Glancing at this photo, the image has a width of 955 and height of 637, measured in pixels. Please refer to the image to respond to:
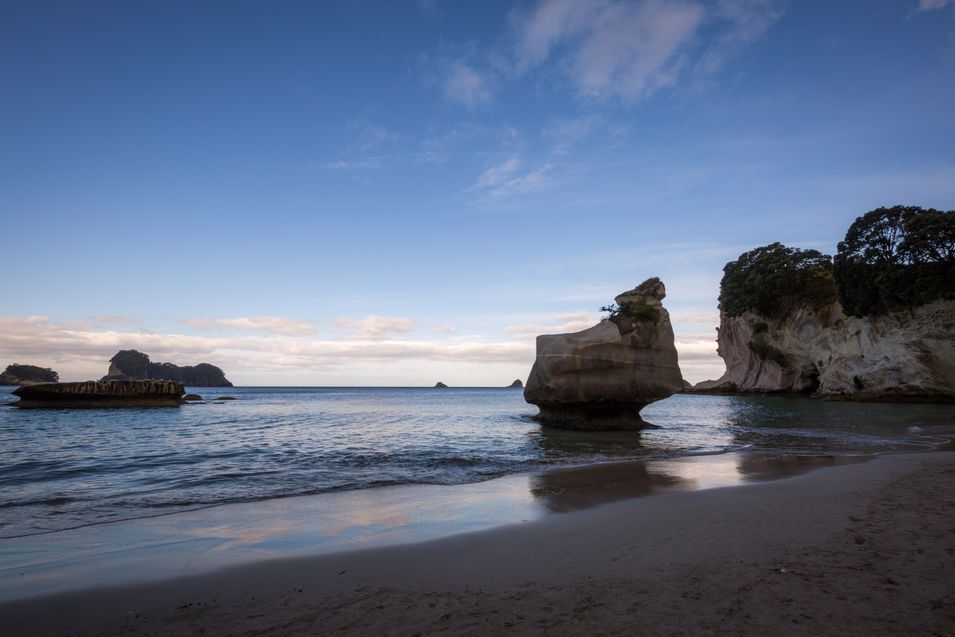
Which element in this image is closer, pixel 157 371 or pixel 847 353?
pixel 847 353

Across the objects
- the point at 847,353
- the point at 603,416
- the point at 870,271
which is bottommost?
the point at 603,416

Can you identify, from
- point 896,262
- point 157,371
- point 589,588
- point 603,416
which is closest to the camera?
point 589,588

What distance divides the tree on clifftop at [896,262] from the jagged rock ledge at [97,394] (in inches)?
2731

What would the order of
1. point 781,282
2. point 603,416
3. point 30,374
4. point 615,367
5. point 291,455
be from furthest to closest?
point 30,374 → point 781,282 → point 603,416 → point 615,367 → point 291,455

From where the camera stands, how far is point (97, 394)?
145 feet

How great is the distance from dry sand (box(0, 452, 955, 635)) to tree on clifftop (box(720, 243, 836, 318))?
2530 inches

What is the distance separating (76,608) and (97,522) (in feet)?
13.0

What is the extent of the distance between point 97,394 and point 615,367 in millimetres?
47340

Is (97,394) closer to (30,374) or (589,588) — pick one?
(589,588)

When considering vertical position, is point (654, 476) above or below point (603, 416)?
below

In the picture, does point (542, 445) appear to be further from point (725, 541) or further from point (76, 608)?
point (76, 608)

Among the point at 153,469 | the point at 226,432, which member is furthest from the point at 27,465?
the point at 226,432

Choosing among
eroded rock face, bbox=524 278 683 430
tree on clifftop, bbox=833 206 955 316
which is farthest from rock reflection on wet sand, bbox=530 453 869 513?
tree on clifftop, bbox=833 206 955 316

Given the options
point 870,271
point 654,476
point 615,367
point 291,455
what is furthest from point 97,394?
point 870,271
